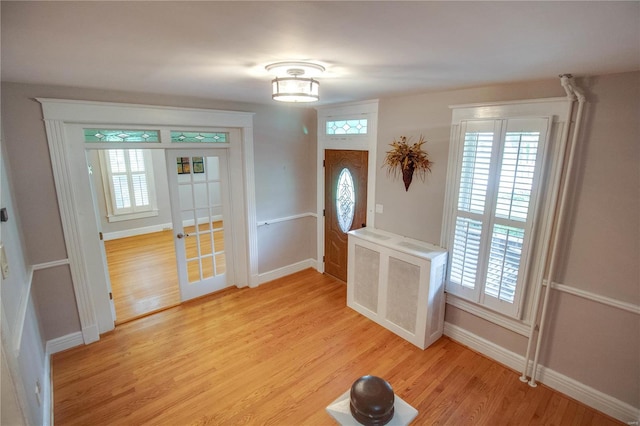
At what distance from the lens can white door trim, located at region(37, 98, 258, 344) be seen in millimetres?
2807

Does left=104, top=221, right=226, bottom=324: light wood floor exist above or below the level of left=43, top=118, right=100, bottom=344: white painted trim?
below

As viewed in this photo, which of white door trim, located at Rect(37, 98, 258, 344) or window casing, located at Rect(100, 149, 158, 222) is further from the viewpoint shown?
window casing, located at Rect(100, 149, 158, 222)

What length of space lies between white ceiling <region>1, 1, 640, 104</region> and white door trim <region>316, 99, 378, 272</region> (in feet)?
4.42

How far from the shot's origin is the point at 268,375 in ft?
9.15

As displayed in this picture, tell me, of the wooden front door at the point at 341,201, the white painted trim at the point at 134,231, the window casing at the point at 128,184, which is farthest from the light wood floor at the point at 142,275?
the wooden front door at the point at 341,201

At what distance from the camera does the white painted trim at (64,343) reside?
9.88 feet

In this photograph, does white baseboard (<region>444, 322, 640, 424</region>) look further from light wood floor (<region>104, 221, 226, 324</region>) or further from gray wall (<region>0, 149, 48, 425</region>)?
gray wall (<region>0, 149, 48, 425</region>)

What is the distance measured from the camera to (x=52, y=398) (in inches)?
98.5

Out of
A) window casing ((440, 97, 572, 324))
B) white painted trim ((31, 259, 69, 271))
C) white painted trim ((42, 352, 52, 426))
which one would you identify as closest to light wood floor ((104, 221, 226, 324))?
white painted trim ((42, 352, 52, 426))

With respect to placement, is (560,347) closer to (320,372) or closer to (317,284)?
(320,372)

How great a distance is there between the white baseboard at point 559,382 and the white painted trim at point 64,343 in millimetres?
3850

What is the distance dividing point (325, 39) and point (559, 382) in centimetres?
320

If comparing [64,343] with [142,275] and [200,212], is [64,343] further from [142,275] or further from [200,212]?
[200,212]

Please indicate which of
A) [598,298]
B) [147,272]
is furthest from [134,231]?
[598,298]
